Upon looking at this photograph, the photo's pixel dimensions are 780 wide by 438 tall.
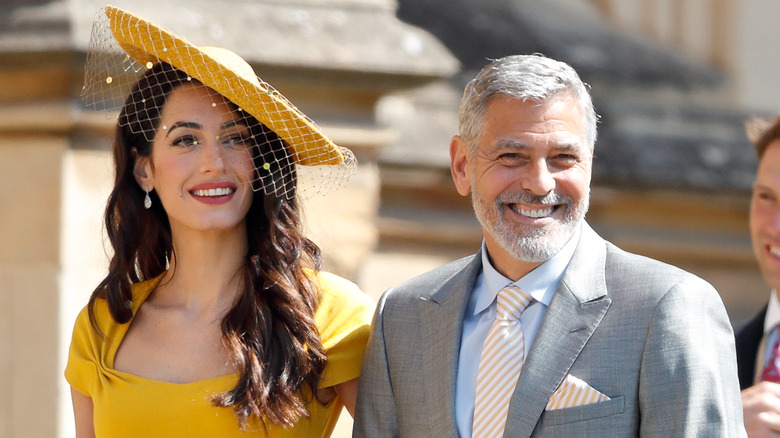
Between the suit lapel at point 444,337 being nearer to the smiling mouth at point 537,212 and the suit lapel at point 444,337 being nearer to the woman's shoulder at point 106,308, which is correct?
the smiling mouth at point 537,212

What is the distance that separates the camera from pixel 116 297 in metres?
3.14

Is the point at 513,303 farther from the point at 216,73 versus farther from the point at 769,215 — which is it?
the point at 769,215

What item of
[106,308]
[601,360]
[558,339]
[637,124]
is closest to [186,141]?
[106,308]

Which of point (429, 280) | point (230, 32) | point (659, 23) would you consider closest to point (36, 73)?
point (230, 32)

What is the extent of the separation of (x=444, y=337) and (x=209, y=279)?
71cm

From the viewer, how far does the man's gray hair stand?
2569mm

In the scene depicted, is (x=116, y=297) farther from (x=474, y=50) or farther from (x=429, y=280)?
→ (x=474, y=50)

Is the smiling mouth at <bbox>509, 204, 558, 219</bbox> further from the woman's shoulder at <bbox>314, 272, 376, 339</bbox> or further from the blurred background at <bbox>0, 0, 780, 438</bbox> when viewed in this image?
the blurred background at <bbox>0, 0, 780, 438</bbox>

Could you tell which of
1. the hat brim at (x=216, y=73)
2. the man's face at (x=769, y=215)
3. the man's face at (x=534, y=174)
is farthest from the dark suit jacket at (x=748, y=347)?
the hat brim at (x=216, y=73)

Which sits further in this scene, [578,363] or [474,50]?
[474,50]

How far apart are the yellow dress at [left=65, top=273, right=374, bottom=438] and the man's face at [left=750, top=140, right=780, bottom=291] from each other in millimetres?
1184

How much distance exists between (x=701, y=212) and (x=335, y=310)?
278cm

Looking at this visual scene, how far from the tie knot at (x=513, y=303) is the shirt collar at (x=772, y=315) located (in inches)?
46.5

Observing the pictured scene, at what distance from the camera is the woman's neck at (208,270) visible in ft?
10.2
